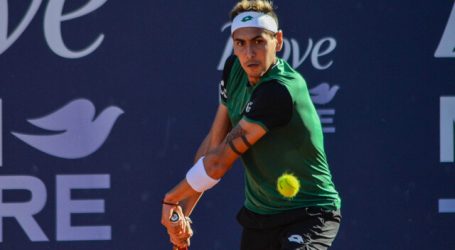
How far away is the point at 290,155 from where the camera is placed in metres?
3.88

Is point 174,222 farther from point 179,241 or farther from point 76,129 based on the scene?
point 76,129

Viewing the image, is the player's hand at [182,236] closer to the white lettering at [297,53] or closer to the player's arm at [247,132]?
the player's arm at [247,132]

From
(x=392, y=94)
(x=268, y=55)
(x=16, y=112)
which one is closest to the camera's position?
(x=268, y=55)

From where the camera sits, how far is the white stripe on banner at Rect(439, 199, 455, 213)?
575cm

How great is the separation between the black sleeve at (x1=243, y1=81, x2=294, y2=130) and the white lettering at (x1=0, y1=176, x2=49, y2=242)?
6.70 feet

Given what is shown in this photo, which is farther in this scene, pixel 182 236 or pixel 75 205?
pixel 75 205

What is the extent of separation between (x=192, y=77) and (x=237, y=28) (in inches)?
59.9

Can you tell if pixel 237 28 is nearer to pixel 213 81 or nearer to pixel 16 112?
pixel 213 81

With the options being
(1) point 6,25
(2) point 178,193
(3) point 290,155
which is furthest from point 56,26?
(3) point 290,155

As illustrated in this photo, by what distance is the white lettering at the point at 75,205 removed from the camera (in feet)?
17.8

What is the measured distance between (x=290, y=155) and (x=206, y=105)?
67.0 inches

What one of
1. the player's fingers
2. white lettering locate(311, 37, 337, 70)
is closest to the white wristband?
the player's fingers

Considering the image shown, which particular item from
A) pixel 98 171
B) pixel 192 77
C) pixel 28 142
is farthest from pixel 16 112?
pixel 192 77

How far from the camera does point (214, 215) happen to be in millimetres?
5598
